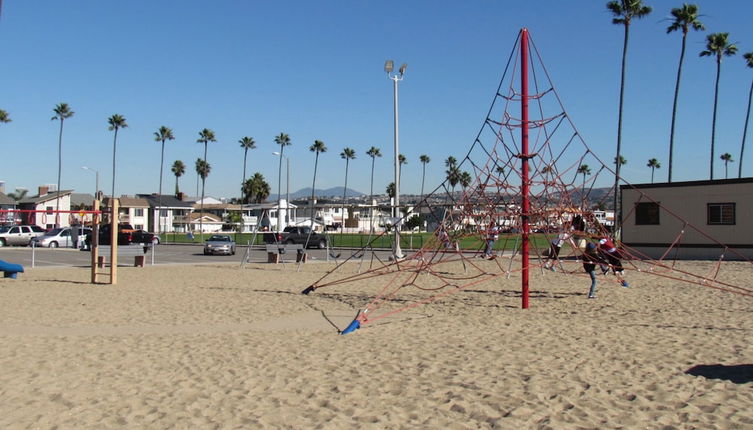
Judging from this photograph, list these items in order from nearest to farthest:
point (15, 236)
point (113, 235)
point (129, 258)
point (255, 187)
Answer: point (113, 235) < point (129, 258) < point (15, 236) < point (255, 187)

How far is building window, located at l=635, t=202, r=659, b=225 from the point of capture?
27641mm

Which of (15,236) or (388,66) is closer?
(388,66)

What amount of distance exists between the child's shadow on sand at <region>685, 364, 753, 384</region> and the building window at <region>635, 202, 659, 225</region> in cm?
2196

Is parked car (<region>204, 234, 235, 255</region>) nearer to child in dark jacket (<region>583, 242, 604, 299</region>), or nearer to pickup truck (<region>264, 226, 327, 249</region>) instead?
pickup truck (<region>264, 226, 327, 249</region>)

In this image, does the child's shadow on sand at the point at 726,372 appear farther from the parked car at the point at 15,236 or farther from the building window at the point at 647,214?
the parked car at the point at 15,236

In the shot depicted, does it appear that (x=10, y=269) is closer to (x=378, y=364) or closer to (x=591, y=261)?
(x=378, y=364)

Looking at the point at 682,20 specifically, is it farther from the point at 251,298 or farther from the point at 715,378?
the point at 715,378

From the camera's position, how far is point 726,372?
22.4ft

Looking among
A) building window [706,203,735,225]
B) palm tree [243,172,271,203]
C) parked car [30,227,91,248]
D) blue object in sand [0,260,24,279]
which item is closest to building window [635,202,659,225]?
building window [706,203,735,225]

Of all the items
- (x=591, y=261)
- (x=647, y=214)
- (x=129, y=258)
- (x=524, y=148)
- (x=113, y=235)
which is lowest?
(x=129, y=258)

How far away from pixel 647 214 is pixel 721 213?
2975 millimetres

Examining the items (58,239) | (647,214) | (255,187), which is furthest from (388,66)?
(255,187)

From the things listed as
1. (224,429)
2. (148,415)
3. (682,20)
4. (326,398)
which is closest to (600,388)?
(326,398)

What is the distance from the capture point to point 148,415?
5629 mm
